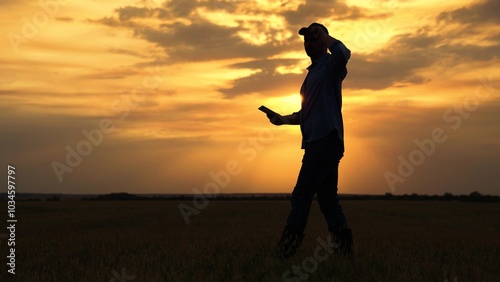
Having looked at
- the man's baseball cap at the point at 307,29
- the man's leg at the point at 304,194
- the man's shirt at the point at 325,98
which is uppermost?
Result: the man's baseball cap at the point at 307,29

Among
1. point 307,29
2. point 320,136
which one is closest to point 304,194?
point 320,136

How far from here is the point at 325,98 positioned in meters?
6.18

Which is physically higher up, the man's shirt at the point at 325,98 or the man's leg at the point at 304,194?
the man's shirt at the point at 325,98

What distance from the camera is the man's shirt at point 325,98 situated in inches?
240

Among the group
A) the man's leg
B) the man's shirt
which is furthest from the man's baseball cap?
the man's leg

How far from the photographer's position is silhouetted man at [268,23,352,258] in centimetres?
609

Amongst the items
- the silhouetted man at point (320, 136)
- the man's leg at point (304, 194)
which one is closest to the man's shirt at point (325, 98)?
the silhouetted man at point (320, 136)

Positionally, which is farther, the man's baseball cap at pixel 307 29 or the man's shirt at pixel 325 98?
the man's baseball cap at pixel 307 29

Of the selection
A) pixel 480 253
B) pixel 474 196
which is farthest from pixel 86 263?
pixel 474 196

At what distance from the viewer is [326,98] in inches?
243

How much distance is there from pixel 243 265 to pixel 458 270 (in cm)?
225

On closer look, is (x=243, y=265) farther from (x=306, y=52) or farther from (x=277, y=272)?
(x=306, y=52)

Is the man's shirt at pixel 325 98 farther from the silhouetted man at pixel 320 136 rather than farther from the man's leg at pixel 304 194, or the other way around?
the man's leg at pixel 304 194

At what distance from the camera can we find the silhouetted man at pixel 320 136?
609 centimetres
